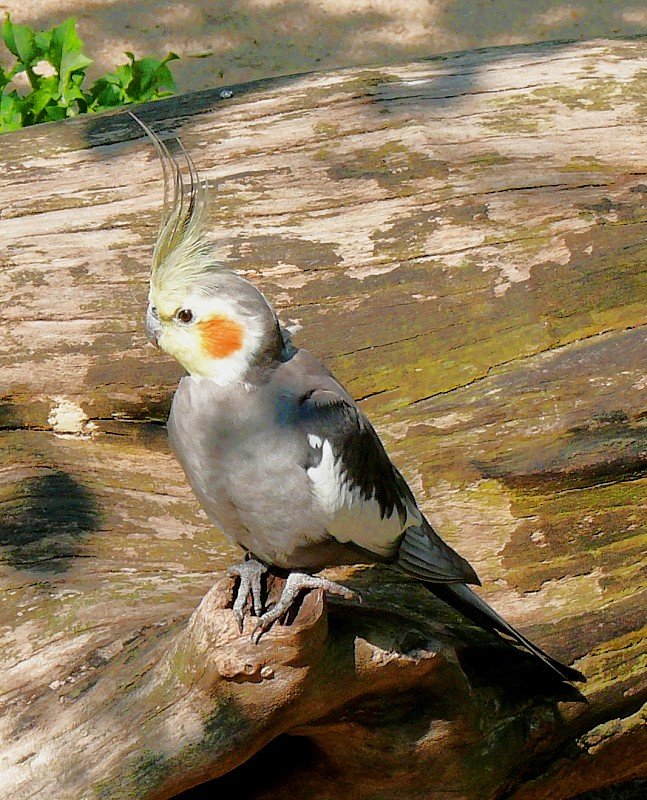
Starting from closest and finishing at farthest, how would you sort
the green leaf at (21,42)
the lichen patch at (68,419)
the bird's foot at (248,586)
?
the bird's foot at (248,586) < the lichen patch at (68,419) < the green leaf at (21,42)

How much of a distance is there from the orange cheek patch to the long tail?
83 centimetres

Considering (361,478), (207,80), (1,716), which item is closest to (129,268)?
(361,478)

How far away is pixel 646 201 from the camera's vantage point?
10.3ft

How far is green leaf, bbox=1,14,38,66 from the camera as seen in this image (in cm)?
402

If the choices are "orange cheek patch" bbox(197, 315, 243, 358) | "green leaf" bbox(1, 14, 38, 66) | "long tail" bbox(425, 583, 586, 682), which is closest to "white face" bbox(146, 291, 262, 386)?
"orange cheek patch" bbox(197, 315, 243, 358)

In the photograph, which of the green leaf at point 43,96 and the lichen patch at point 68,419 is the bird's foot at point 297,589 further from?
the green leaf at point 43,96

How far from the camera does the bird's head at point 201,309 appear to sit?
6.52 feet

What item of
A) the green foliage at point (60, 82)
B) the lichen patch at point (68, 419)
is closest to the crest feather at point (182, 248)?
the lichen patch at point (68, 419)

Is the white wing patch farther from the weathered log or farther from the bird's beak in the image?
the bird's beak

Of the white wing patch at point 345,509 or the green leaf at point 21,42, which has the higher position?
the green leaf at point 21,42

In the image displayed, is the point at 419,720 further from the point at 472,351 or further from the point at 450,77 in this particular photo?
the point at 450,77

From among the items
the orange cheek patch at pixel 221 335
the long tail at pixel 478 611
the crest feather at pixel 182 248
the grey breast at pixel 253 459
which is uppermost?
the crest feather at pixel 182 248

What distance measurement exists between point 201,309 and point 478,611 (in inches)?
41.5

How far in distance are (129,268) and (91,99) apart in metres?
1.54
